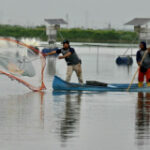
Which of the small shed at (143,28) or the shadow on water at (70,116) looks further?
the small shed at (143,28)

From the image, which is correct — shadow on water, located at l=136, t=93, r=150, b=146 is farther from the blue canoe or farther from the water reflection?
the water reflection

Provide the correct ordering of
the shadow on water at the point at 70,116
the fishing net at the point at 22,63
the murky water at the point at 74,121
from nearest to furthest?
the murky water at the point at 74,121 < the shadow on water at the point at 70,116 < the fishing net at the point at 22,63

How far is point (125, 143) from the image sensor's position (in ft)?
36.7

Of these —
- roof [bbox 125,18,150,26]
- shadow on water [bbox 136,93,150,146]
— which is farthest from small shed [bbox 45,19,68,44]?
shadow on water [bbox 136,93,150,146]

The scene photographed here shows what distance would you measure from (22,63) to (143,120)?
26.9ft

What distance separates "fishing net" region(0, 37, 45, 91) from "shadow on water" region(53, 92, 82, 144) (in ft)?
6.31

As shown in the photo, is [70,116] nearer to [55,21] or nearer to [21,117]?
[21,117]

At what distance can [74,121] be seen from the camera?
45.2ft

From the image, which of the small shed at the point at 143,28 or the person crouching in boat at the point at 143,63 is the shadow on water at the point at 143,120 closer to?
the person crouching in boat at the point at 143,63

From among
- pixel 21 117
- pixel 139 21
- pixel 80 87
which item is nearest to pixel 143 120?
pixel 21 117

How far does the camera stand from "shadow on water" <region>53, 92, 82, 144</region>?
12.1 meters

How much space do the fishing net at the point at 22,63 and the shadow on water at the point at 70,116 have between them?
6.31ft

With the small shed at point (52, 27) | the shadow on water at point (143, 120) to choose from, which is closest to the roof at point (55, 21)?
the small shed at point (52, 27)

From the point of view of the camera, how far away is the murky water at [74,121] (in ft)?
36.3
